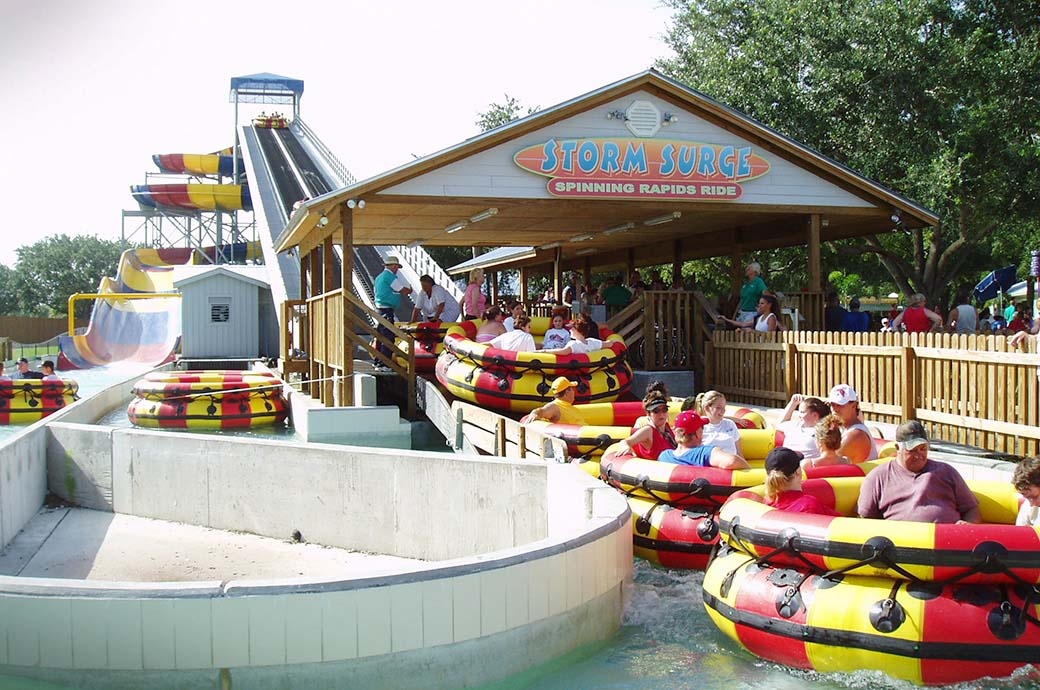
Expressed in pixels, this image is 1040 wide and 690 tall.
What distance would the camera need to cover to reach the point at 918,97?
22625 mm

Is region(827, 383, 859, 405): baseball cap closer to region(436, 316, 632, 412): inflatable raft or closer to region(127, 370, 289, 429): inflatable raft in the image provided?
region(436, 316, 632, 412): inflatable raft

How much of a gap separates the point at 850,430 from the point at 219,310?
87.0ft

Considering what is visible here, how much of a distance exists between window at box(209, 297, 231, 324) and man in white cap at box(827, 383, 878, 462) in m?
26.3

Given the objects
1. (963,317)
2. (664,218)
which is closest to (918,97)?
(963,317)

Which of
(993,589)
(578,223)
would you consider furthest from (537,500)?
(578,223)

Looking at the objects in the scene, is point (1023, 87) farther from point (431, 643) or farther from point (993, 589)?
point (431, 643)

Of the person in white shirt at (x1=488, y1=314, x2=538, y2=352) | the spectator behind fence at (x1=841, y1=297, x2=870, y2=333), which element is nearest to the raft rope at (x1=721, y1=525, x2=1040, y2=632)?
the person in white shirt at (x1=488, y1=314, x2=538, y2=352)

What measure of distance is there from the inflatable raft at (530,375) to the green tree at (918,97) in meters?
10.6

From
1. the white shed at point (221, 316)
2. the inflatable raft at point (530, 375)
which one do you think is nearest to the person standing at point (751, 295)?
the inflatable raft at point (530, 375)

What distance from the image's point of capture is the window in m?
31.6

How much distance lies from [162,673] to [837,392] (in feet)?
16.9

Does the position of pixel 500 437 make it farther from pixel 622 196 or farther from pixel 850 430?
pixel 622 196

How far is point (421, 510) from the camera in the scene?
8367 millimetres

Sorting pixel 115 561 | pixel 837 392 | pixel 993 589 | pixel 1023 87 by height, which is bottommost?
pixel 115 561
